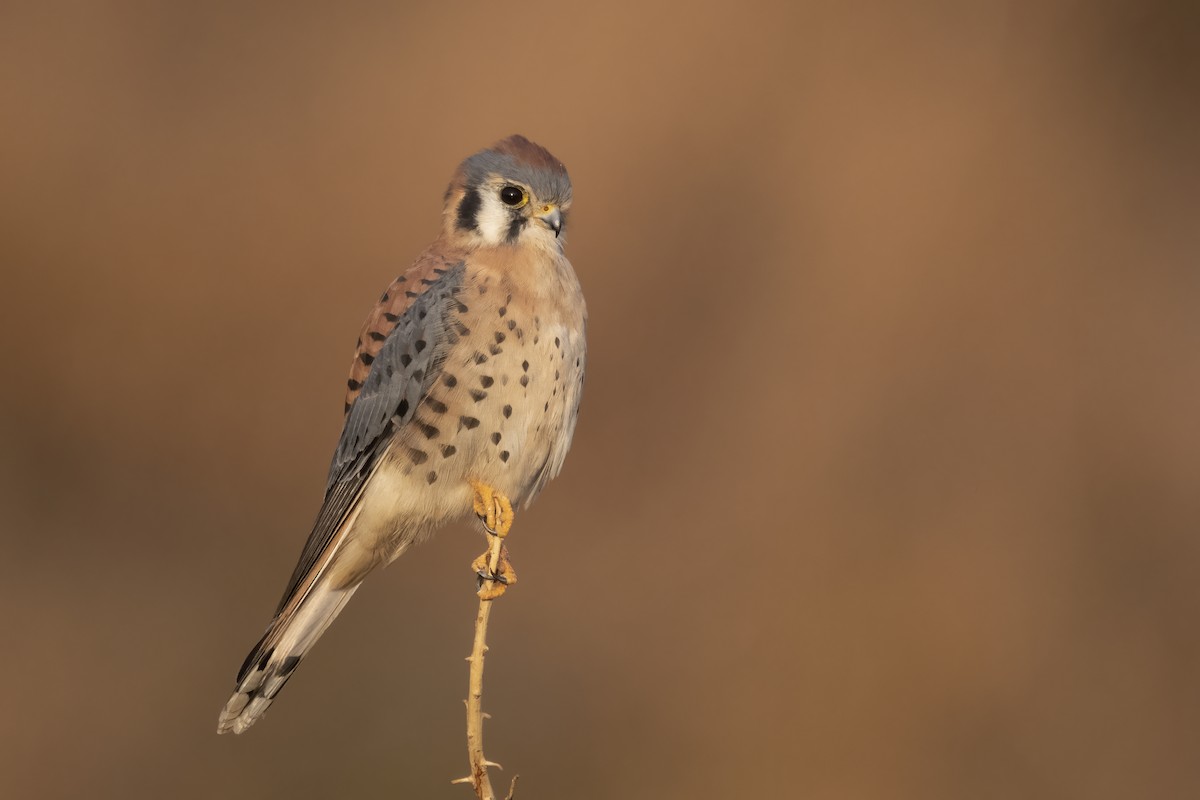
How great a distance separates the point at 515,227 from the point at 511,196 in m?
0.07

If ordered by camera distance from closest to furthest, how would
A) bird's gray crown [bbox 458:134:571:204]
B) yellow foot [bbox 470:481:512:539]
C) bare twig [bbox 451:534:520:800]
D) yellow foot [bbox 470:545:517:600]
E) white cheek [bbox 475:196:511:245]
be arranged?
bare twig [bbox 451:534:520:800] → yellow foot [bbox 470:545:517:600] → yellow foot [bbox 470:481:512:539] → bird's gray crown [bbox 458:134:571:204] → white cheek [bbox 475:196:511:245]

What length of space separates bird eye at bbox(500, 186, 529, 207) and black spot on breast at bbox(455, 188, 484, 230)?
59mm

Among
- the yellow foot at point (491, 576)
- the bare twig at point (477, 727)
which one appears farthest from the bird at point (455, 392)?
the bare twig at point (477, 727)

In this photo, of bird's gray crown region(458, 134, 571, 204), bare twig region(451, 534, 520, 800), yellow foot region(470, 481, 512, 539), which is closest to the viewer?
bare twig region(451, 534, 520, 800)

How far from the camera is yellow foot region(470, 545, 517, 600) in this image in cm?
208

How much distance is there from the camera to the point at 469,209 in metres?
2.51

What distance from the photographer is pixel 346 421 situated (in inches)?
102

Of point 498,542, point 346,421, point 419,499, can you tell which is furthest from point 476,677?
point 346,421

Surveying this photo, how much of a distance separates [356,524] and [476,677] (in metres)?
0.81

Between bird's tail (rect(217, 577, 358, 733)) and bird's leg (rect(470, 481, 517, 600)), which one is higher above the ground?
bird's leg (rect(470, 481, 517, 600))

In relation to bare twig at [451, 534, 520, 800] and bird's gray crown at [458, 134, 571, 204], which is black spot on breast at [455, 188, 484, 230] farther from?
bare twig at [451, 534, 520, 800]

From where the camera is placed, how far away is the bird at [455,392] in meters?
2.43

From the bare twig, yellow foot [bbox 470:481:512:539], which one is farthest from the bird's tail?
the bare twig

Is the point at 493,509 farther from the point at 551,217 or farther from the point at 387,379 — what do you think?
the point at 551,217
